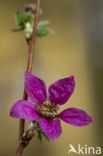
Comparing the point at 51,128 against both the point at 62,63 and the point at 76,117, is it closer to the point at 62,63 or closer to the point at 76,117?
the point at 76,117

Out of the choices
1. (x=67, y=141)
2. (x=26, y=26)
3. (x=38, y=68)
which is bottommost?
(x=67, y=141)

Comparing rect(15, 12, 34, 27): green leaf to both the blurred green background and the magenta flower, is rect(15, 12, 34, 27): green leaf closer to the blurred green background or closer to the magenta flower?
the magenta flower

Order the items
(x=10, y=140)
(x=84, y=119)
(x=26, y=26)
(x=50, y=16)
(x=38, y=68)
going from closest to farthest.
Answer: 1. (x=84, y=119)
2. (x=26, y=26)
3. (x=10, y=140)
4. (x=38, y=68)
5. (x=50, y=16)

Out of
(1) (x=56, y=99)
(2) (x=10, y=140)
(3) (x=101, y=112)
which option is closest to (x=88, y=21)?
(3) (x=101, y=112)

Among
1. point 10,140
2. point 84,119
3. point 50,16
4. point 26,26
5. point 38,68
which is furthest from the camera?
point 50,16

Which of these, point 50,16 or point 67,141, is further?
point 50,16

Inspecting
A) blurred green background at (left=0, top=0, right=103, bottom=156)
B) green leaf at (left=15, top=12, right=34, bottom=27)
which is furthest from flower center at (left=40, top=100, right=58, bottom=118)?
blurred green background at (left=0, top=0, right=103, bottom=156)

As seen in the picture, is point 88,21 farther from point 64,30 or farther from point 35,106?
point 35,106

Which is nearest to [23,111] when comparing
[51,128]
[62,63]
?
[51,128]
